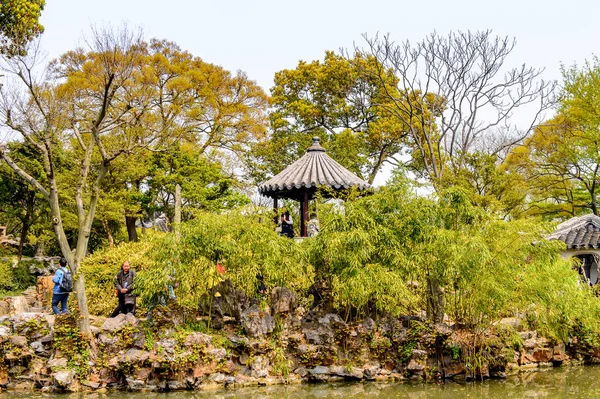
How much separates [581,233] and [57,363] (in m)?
12.5

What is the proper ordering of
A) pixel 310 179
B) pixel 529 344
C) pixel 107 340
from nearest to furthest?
pixel 107 340
pixel 529 344
pixel 310 179

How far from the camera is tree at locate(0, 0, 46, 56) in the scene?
920 cm

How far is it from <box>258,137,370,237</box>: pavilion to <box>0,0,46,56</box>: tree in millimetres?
5559

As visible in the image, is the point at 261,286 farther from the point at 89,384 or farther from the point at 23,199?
the point at 23,199

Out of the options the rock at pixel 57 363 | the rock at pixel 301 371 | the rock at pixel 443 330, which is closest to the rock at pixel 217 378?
the rock at pixel 301 371

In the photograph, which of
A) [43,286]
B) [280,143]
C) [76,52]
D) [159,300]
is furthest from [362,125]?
[159,300]

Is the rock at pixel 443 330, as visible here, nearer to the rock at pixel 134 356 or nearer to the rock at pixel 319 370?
the rock at pixel 319 370

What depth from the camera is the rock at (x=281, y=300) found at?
9.95m

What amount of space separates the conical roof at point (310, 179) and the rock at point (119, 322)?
460cm

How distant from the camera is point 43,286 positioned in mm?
14125

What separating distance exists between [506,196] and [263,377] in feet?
40.2

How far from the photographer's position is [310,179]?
12.7 metres

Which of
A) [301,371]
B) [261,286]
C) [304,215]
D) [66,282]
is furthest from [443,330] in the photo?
[66,282]

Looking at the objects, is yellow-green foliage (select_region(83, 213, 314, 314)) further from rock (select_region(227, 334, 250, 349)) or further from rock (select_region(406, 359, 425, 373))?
rock (select_region(406, 359, 425, 373))
